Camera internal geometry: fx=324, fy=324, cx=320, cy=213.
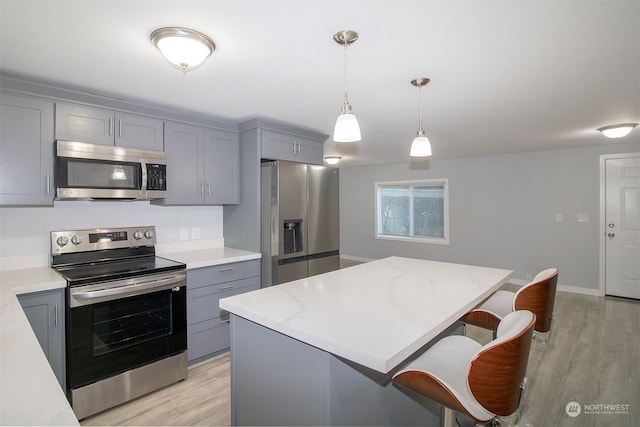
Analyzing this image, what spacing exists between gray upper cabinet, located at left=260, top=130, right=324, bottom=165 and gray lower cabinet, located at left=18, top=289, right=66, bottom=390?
192 cm

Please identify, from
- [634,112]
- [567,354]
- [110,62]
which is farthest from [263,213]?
[634,112]

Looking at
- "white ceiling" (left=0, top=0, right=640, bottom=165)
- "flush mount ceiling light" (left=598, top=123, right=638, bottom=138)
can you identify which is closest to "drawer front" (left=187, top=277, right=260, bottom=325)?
"white ceiling" (left=0, top=0, right=640, bottom=165)

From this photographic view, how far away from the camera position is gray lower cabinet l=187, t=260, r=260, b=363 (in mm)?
2701

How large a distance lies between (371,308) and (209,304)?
1800 millimetres

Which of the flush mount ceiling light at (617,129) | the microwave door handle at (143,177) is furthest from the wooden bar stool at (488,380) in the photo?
the flush mount ceiling light at (617,129)

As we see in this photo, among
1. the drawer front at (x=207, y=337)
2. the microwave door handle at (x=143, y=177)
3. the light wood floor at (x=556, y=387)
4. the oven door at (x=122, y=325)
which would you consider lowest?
the light wood floor at (x=556, y=387)

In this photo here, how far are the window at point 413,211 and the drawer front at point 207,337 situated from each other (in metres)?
4.61

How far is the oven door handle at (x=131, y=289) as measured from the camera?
207 centimetres

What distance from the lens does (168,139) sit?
2.82 m

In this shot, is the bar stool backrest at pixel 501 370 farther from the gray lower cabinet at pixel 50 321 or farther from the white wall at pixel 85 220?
the white wall at pixel 85 220

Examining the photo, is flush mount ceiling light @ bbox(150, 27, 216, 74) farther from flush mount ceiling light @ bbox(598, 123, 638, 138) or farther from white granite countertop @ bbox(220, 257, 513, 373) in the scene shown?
flush mount ceiling light @ bbox(598, 123, 638, 138)

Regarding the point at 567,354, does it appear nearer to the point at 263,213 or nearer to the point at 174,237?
the point at 263,213

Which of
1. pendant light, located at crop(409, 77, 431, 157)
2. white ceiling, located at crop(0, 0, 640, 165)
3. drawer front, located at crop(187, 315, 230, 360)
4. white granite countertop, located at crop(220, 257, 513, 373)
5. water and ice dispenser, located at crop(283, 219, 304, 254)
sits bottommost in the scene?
drawer front, located at crop(187, 315, 230, 360)

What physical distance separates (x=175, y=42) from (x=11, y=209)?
6.26ft
